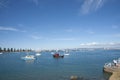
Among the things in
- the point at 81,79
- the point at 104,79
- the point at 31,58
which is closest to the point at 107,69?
the point at 104,79

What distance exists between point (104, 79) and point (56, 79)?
12.8 m

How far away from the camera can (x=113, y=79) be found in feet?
107

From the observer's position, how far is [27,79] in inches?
1762

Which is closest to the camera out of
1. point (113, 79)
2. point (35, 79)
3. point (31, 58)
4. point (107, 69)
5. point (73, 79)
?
point (113, 79)

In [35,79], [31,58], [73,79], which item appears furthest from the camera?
[31,58]

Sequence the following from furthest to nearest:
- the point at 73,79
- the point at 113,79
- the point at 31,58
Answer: the point at 31,58
the point at 73,79
the point at 113,79

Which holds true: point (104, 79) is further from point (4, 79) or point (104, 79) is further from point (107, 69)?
point (4, 79)

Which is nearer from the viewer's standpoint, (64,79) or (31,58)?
(64,79)

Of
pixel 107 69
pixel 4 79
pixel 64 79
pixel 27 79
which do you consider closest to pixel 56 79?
pixel 64 79

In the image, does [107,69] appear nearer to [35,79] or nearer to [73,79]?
[73,79]

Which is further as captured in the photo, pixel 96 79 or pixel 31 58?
pixel 31 58

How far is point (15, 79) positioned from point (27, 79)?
345 cm

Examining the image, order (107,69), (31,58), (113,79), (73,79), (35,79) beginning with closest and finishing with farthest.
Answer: (113,79) < (73,79) < (35,79) < (107,69) < (31,58)

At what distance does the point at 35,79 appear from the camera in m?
44.0
